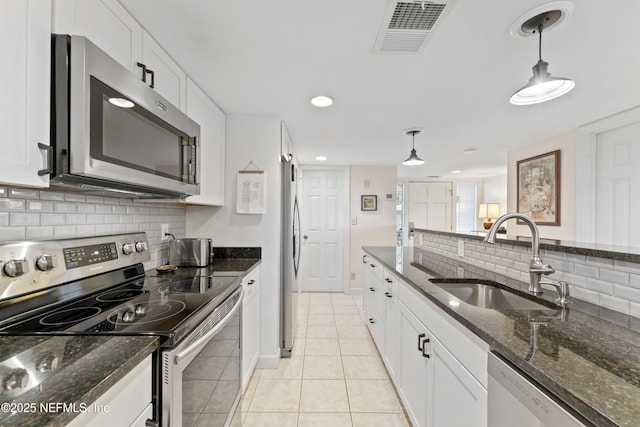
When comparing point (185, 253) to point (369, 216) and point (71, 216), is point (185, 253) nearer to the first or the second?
point (71, 216)

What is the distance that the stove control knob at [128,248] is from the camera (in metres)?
1.55

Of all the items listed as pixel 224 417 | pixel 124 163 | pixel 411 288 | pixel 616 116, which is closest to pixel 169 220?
pixel 124 163

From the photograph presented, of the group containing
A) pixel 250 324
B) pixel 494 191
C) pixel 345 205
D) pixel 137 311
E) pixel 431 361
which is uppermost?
pixel 494 191

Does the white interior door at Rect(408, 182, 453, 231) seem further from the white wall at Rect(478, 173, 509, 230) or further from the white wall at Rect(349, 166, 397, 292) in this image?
the white wall at Rect(349, 166, 397, 292)

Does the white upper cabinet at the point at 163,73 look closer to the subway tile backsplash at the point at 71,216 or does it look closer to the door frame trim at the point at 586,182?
the subway tile backsplash at the point at 71,216

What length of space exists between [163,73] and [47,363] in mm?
1384

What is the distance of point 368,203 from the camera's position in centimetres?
484

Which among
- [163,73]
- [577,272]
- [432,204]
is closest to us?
[577,272]

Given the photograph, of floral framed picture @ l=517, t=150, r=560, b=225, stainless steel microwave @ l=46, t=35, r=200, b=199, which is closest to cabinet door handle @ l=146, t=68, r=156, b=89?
stainless steel microwave @ l=46, t=35, r=200, b=199

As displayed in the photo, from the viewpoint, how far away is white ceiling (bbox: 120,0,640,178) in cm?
123

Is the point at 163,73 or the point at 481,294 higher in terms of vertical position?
the point at 163,73

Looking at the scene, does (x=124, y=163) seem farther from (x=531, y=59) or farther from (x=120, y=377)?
(x=531, y=59)

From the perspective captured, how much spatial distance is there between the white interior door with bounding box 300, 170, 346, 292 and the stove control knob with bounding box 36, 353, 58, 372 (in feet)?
13.6

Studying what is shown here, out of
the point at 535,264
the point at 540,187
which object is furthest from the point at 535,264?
the point at 540,187
